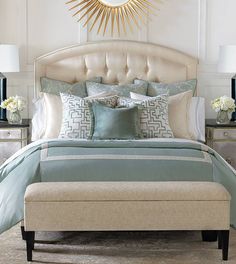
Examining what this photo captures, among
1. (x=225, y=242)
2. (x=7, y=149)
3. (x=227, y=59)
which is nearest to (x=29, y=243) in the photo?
(x=225, y=242)

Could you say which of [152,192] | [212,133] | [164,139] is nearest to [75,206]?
[152,192]

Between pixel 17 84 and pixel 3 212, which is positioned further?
pixel 17 84

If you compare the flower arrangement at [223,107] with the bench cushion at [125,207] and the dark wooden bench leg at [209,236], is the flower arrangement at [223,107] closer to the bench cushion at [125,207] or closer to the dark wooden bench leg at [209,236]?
the dark wooden bench leg at [209,236]

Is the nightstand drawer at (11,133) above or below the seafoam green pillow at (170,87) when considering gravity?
below

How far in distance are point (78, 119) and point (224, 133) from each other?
1403mm

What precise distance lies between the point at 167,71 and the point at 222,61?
54cm

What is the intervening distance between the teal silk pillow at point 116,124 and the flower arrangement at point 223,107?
1078 mm

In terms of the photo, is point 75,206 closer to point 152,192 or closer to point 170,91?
point 152,192

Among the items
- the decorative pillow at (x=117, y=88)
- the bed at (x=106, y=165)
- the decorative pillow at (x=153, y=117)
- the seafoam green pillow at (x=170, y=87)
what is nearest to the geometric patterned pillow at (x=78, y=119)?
the bed at (x=106, y=165)

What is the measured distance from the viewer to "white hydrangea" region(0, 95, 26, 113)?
A: 5.51 meters

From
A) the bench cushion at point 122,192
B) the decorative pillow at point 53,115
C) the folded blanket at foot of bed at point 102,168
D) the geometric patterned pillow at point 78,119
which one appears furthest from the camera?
the decorative pillow at point 53,115

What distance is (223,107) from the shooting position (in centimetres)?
559

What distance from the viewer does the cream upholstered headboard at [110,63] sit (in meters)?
5.84

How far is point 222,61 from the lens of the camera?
5684 millimetres
